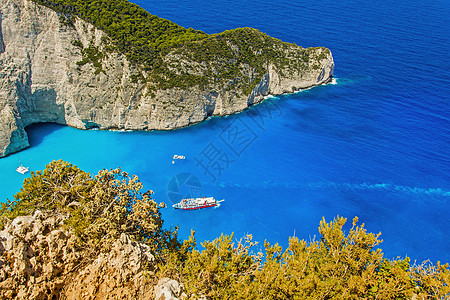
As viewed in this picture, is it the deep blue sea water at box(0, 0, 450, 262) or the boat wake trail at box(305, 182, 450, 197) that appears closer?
the deep blue sea water at box(0, 0, 450, 262)

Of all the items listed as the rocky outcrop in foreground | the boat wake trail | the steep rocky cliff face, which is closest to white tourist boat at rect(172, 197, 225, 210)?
the boat wake trail

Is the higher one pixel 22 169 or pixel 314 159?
pixel 314 159

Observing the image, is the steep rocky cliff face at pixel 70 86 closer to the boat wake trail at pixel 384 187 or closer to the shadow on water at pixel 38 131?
the shadow on water at pixel 38 131

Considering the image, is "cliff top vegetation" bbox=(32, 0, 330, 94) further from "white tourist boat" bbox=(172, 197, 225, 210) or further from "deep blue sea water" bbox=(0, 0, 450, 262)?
"white tourist boat" bbox=(172, 197, 225, 210)

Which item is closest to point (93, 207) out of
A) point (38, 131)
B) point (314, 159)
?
point (314, 159)

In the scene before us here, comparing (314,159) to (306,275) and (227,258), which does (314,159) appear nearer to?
(306,275)

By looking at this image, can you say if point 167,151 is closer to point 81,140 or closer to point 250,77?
point 81,140
